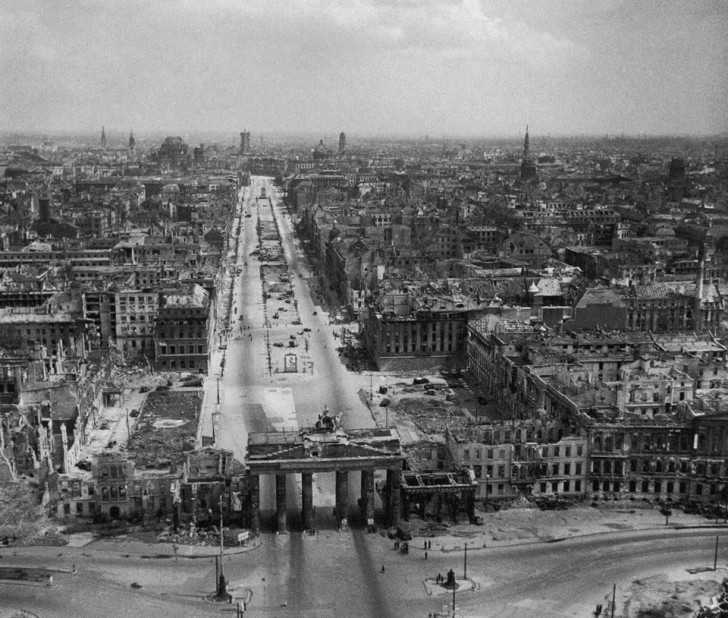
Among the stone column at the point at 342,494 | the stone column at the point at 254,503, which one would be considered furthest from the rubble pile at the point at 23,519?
the stone column at the point at 342,494

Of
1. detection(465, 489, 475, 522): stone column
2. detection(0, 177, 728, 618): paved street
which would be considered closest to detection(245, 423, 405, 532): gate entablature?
detection(0, 177, 728, 618): paved street

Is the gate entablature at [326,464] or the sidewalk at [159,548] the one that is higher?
the gate entablature at [326,464]

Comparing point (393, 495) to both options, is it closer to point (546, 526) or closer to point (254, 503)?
point (254, 503)

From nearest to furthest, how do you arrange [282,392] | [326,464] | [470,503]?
[326,464], [470,503], [282,392]

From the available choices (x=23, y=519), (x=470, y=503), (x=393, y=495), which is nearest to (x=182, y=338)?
(x=23, y=519)

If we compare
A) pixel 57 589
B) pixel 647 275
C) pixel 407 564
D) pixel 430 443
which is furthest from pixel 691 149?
pixel 57 589

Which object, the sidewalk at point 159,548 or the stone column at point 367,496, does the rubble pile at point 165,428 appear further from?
the stone column at point 367,496

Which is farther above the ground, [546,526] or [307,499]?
[307,499]
